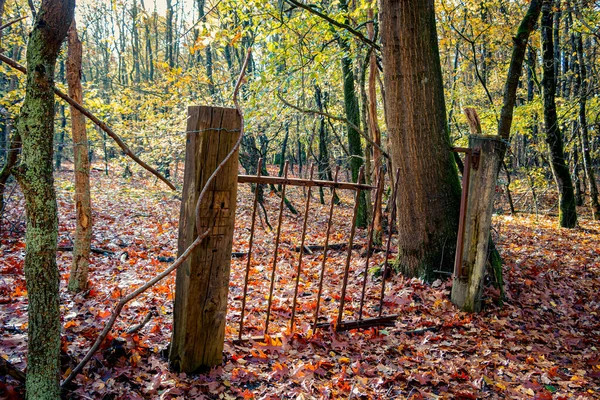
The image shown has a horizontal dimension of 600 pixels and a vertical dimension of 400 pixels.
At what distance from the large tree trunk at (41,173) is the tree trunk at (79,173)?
2.19 meters

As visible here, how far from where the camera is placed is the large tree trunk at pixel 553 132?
31.0 ft

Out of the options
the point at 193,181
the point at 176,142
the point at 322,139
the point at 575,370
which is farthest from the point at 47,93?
the point at 322,139

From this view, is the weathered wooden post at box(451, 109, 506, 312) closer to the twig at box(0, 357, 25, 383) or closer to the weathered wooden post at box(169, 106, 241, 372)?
the weathered wooden post at box(169, 106, 241, 372)

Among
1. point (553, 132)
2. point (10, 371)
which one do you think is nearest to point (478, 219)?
point (10, 371)

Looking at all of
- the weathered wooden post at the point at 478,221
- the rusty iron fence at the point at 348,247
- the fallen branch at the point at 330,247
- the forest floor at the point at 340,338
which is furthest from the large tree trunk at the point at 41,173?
the fallen branch at the point at 330,247

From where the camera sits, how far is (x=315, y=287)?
517 cm

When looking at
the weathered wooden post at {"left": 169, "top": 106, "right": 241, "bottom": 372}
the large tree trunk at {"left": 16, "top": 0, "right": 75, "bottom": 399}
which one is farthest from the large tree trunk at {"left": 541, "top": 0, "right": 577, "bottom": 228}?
the large tree trunk at {"left": 16, "top": 0, "right": 75, "bottom": 399}

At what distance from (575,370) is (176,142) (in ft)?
26.0

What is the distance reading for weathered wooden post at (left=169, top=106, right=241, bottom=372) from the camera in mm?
2455

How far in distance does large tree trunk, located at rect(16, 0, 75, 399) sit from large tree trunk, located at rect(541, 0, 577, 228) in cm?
1034

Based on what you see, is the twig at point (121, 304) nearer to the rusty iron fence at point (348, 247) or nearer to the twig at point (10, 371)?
the twig at point (10, 371)

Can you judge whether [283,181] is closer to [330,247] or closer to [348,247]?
[348,247]

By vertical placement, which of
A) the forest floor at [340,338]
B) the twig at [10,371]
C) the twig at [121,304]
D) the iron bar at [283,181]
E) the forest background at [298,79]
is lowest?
the forest floor at [340,338]

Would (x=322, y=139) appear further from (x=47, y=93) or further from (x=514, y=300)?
(x=47, y=93)
